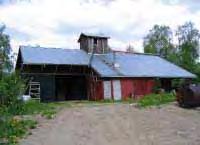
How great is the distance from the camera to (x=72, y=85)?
39344 mm

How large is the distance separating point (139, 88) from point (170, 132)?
22895 millimetres

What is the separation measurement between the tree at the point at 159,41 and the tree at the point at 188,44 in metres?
2.23

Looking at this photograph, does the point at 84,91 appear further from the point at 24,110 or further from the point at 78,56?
the point at 24,110

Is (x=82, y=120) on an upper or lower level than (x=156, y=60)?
lower

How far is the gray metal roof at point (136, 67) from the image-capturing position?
37.0 metres

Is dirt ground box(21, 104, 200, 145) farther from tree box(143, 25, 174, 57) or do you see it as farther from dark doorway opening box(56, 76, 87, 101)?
tree box(143, 25, 174, 57)

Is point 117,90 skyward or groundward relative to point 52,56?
groundward

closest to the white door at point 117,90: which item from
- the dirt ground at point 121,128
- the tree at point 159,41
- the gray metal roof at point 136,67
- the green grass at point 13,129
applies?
the gray metal roof at point 136,67

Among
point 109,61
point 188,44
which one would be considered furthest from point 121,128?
point 188,44

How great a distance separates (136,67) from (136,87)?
260cm

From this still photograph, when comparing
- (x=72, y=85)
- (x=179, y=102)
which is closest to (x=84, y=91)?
(x=72, y=85)

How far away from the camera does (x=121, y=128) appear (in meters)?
16.0

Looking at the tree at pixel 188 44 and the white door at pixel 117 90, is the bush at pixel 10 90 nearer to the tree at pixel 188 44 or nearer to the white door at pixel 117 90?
the white door at pixel 117 90

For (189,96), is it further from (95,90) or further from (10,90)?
(95,90)
